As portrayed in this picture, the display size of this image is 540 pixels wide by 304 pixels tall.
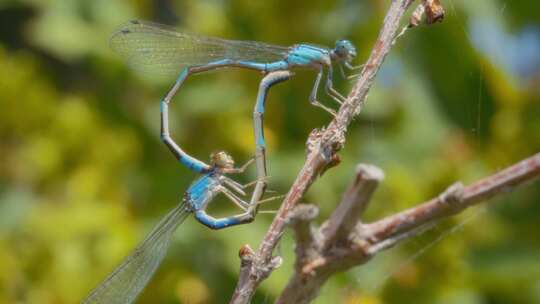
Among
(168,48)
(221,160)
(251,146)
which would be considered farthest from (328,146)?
(251,146)

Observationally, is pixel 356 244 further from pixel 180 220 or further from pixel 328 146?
pixel 180 220

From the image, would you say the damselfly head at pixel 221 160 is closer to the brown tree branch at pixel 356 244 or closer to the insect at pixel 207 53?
the insect at pixel 207 53

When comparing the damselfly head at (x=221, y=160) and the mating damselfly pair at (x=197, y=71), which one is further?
the damselfly head at (x=221, y=160)

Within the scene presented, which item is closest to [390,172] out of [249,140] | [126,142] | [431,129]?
[431,129]

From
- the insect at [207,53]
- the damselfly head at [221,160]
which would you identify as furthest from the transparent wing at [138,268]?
the insect at [207,53]

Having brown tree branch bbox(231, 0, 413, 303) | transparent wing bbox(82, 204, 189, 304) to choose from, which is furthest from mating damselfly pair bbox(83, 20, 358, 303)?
brown tree branch bbox(231, 0, 413, 303)

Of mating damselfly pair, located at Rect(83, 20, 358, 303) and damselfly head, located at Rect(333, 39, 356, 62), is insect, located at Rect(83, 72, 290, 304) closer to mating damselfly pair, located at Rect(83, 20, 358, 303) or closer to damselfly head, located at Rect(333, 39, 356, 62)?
mating damselfly pair, located at Rect(83, 20, 358, 303)

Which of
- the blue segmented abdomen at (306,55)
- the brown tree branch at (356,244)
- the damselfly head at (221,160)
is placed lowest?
the brown tree branch at (356,244)

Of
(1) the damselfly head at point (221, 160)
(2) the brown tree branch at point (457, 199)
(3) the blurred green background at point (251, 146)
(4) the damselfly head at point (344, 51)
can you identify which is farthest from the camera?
(3) the blurred green background at point (251, 146)
